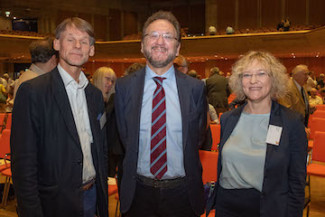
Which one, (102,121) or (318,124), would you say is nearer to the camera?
(102,121)

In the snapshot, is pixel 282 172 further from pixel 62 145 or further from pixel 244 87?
pixel 62 145

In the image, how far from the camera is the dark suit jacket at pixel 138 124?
1944mm

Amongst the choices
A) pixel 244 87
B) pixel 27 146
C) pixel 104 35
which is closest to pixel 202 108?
pixel 244 87

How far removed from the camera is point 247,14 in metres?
21.2

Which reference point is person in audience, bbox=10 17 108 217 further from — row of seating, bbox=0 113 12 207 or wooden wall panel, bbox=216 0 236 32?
wooden wall panel, bbox=216 0 236 32

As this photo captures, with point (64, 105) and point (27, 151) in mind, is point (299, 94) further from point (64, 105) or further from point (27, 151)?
point (27, 151)

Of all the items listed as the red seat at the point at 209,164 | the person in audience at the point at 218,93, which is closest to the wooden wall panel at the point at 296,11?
the person in audience at the point at 218,93

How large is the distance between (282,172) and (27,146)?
1421mm

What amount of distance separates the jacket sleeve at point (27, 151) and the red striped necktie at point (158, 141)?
624 mm

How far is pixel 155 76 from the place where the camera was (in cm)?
204

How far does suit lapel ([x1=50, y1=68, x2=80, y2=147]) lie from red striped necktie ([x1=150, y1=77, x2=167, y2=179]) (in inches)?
16.8

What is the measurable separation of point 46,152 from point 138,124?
511 mm

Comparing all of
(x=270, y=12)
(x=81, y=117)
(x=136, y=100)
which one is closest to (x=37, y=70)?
(x=81, y=117)

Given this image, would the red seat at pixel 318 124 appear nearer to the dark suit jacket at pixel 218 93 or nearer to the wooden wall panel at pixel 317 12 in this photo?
the dark suit jacket at pixel 218 93
